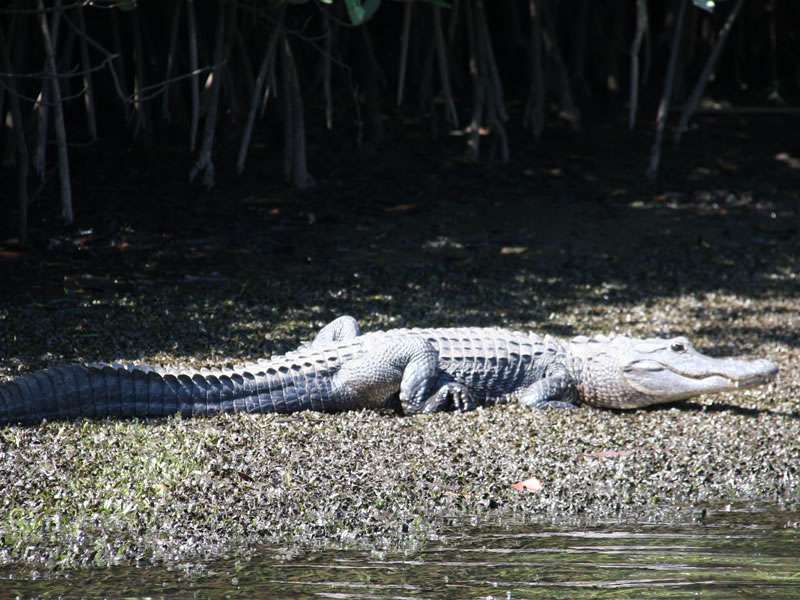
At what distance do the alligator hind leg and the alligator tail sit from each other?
0.70 m

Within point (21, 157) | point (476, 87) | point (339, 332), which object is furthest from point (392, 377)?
point (476, 87)

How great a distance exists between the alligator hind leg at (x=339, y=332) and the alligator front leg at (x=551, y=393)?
3.13 ft

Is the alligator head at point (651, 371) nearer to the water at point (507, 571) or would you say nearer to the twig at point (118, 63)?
the water at point (507, 571)

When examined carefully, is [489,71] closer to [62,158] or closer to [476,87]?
[476,87]

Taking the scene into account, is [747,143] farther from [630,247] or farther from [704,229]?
[630,247]

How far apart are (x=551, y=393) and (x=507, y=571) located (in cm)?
247

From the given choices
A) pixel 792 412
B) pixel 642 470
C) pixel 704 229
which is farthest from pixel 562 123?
pixel 642 470

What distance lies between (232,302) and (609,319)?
241cm

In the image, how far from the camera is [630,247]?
9.38 metres

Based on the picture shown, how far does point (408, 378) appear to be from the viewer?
5980 mm

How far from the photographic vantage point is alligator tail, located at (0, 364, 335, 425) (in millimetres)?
5176


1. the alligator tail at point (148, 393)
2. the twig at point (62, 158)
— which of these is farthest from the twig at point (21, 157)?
the alligator tail at point (148, 393)

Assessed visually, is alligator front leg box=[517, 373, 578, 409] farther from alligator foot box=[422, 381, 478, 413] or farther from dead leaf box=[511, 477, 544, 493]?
dead leaf box=[511, 477, 544, 493]

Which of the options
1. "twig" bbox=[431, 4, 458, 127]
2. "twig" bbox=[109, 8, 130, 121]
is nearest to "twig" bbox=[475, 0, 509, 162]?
"twig" bbox=[431, 4, 458, 127]
